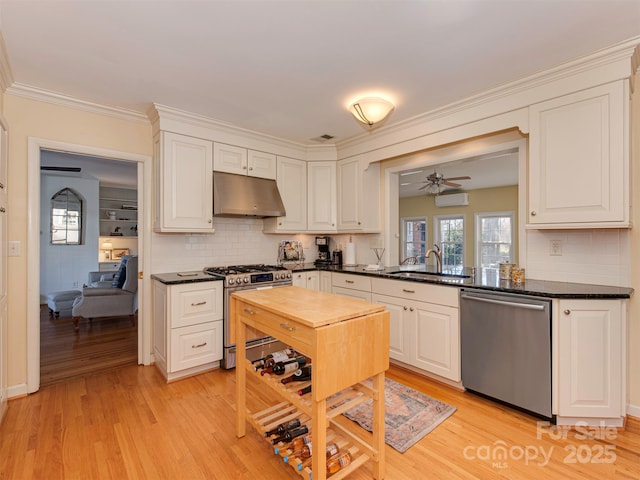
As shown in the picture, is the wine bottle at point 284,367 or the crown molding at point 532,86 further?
the crown molding at point 532,86

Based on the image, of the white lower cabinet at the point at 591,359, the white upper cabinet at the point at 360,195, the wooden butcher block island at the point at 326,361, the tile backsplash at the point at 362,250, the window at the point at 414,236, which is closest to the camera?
the wooden butcher block island at the point at 326,361

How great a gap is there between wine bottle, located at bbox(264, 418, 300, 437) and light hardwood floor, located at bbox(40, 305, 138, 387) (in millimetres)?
2120

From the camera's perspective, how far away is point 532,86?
2424 mm

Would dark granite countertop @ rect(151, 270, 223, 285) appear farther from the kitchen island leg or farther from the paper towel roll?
the paper towel roll

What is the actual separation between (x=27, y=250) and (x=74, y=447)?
64.9 inches

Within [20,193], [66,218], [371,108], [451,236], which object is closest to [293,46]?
[371,108]

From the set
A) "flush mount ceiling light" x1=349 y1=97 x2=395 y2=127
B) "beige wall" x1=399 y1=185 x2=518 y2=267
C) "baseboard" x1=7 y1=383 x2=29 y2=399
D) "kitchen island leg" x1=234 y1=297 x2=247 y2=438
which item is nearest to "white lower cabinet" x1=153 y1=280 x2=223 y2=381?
"baseboard" x1=7 y1=383 x2=29 y2=399

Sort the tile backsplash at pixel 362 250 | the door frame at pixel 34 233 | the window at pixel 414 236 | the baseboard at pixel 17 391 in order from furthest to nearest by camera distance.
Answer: the window at pixel 414 236 → the door frame at pixel 34 233 → the baseboard at pixel 17 391 → the tile backsplash at pixel 362 250

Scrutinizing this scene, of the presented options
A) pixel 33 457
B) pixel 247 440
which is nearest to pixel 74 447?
pixel 33 457

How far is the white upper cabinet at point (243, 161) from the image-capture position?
340 cm

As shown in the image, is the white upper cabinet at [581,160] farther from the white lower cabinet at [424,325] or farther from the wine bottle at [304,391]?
the wine bottle at [304,391]

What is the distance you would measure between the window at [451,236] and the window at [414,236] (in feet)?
1.22

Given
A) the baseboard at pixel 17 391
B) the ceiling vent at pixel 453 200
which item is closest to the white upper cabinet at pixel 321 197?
the baseboard at pixel 17 391

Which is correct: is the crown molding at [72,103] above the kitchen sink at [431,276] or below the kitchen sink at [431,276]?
above
